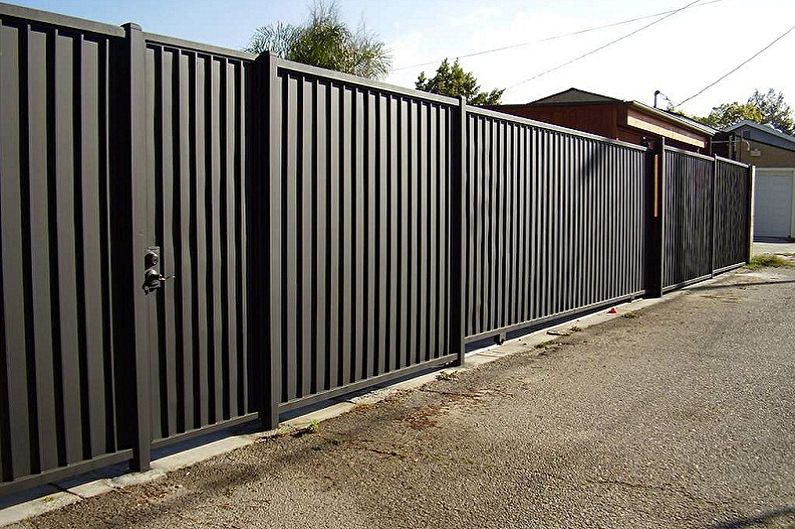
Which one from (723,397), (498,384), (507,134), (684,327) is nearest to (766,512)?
(723,397)

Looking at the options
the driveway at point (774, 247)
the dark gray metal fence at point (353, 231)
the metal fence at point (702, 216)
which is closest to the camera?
the dark gray metal fence at point (353, 231)

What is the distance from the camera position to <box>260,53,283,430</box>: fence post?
4.95 metres

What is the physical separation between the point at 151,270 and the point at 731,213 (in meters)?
15.1

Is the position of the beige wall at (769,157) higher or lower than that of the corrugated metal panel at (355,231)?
higher

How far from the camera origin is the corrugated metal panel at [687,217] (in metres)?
12.7

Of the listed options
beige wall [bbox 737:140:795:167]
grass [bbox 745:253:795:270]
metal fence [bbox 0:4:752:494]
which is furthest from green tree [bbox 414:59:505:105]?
metal fence [bbox 0:4:752:494]

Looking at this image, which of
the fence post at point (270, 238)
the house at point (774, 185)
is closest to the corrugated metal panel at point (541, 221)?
the fence post at point (270, 238)

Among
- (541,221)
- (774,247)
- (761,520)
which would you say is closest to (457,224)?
(541,221)

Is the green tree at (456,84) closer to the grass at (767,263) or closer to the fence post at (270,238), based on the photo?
the grass at (767,263)

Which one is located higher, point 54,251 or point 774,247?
point 54,251

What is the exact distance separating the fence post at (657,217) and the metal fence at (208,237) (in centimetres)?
503

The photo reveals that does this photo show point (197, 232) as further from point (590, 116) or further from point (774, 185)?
point (774, 185)

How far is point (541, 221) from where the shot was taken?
872cm

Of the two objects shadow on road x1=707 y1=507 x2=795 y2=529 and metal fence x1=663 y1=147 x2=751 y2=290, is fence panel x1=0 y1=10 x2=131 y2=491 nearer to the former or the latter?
shadow on road x1=707 y1=507 x2=795 y2=529
